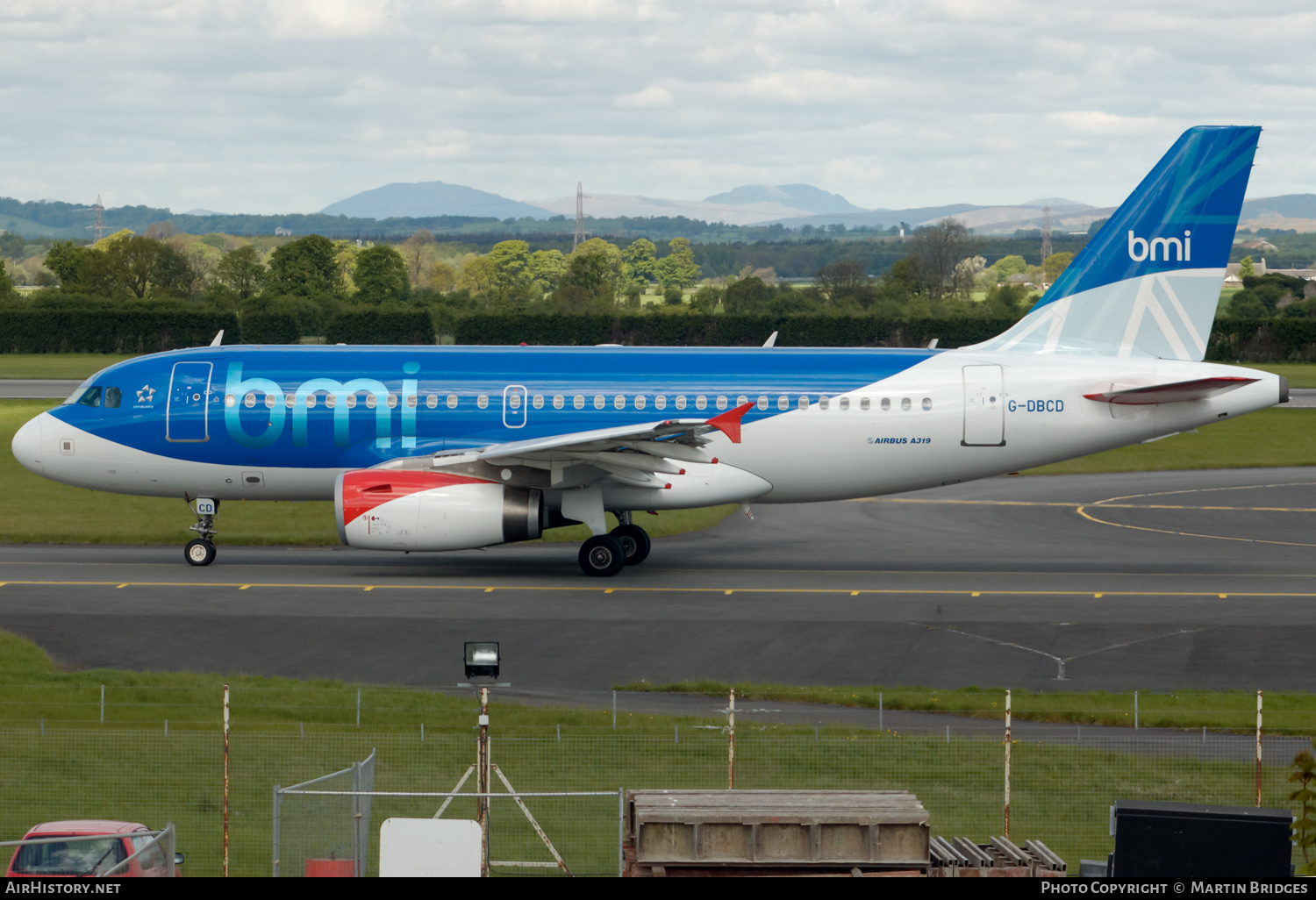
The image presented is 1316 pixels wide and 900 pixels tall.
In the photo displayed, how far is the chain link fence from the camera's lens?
51.9ft

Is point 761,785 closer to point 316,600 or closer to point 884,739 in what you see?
point 884,739

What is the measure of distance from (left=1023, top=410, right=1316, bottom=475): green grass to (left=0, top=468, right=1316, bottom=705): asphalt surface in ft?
47.0

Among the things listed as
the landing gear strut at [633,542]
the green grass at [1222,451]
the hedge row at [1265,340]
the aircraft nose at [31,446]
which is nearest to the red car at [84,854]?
the landing gear strut at [633,542]

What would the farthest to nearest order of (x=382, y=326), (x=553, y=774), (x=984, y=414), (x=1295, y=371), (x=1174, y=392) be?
(x=382, y=326), (x=1295, y=371), (x=984, y=414), (x=1174, y=392), (x=553, y=774)

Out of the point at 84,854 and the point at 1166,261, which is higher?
the point at 1166,261

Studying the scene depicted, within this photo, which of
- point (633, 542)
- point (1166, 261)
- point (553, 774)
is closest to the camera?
point (553, 774)

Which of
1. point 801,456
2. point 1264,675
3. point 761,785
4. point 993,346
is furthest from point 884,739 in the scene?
point 993,346

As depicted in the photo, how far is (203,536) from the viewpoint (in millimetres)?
33438

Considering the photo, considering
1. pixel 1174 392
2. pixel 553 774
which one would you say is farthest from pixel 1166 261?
pixel 553 774

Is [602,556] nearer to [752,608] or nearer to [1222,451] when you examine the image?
[752,608]

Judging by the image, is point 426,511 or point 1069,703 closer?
point 1069,703

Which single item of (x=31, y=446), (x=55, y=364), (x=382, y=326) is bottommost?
(x=55, y=364)

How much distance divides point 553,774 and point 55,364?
310 feet

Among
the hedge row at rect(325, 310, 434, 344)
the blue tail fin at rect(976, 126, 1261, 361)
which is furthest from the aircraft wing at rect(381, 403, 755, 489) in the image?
the hedge row at rect(325, 310, 434, 344)
